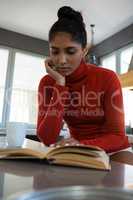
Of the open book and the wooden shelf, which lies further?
the wooden shelf

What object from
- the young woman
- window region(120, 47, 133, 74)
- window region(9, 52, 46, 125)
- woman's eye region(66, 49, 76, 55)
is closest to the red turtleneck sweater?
the young woman

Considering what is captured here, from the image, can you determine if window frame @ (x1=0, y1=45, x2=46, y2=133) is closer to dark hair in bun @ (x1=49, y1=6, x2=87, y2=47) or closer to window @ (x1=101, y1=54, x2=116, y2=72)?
window @ (x1=101, y1=54, x2=116, y2=72)

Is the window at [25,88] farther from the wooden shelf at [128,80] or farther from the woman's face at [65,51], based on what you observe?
the woman's face at [65,51]

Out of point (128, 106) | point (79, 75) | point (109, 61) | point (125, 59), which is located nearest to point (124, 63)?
point (125, 59)

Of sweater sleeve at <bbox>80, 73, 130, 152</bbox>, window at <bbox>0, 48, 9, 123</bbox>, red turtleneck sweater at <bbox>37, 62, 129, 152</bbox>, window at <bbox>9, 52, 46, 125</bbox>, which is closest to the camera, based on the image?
sweater sleeve at <bbox>80, 73, 130, 152</bbox>

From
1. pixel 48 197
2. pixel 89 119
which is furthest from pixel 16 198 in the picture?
pixel 89 119

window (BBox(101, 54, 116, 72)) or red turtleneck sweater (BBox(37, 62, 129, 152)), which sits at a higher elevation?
window (BBox(101, 54, 116, 72))

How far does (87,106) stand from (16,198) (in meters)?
0.93

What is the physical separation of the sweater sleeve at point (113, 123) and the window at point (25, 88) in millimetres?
3014

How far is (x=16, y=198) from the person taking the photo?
312 millimetres

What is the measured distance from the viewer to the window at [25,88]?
4055 mm

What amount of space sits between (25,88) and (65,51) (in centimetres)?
299

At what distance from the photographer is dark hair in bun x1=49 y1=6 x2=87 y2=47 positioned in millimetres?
1283

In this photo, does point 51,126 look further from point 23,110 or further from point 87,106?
point 23,110
